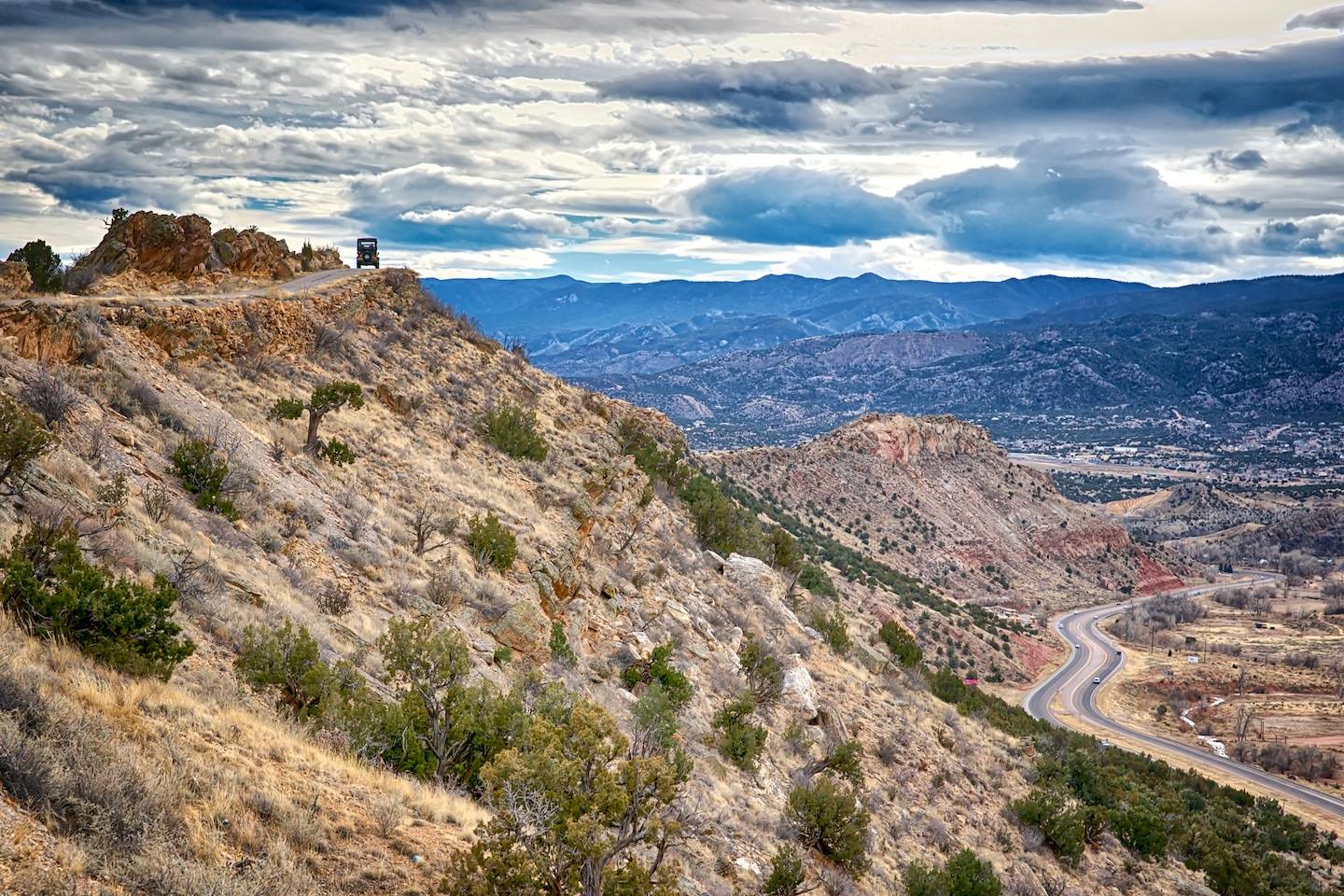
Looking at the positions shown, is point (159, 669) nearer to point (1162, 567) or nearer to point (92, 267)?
point (92, 267)

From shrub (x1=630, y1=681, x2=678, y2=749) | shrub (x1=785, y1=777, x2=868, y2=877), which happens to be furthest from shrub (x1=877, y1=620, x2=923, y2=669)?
shrub (x1=630, y1=681, x2=678, y2=749)

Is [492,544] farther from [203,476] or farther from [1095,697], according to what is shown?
[1095,697]

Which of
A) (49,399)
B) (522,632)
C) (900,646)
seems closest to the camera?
(49,399)

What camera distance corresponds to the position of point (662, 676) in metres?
19.6

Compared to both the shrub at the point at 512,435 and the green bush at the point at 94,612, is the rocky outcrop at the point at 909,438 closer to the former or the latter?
the shrub at the point at 512,435

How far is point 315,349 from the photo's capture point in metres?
30.2

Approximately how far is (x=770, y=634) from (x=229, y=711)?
20.2m

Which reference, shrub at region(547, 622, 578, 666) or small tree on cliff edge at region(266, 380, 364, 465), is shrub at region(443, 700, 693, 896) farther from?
small tree on cliff edge at region(266, 380, 364, 465)

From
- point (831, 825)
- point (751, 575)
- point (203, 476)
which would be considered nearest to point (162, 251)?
point (203, 476)

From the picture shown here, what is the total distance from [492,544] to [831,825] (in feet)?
31.2

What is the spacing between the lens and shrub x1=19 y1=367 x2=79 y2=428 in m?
14.5

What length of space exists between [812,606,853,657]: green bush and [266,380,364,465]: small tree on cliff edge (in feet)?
56.1

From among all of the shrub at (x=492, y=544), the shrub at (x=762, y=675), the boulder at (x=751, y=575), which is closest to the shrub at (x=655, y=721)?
the shrub at (x=492, y=544)

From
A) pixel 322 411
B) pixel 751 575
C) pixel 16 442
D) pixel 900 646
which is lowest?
pixel 900 646
